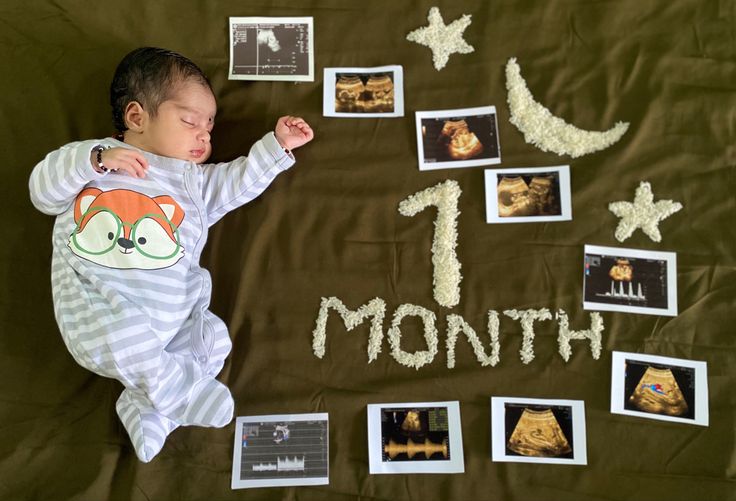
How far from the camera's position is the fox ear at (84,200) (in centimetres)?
109

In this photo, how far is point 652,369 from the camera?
3.65 feet

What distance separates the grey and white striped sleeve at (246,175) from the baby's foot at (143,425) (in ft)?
1.43

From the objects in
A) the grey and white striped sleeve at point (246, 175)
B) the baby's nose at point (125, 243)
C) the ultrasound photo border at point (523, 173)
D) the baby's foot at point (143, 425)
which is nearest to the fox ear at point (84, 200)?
the baby's nose at point (125, 243)

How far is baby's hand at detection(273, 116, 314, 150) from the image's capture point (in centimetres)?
118

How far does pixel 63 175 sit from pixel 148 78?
0.88ft

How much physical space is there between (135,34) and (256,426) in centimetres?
97

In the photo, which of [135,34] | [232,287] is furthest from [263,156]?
[135,34]

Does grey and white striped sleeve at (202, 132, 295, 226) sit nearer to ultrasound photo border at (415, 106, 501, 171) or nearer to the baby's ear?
the baby's ear

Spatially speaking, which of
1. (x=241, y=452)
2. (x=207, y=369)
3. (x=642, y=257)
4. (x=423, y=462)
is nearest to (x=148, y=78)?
(x=207, y=369)

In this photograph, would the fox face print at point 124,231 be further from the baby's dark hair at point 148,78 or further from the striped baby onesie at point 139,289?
the baby's dark hair at point 148,78

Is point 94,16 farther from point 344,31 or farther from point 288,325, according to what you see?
point 288,325

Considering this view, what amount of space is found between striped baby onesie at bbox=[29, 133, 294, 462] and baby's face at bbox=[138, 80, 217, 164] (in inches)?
1.1

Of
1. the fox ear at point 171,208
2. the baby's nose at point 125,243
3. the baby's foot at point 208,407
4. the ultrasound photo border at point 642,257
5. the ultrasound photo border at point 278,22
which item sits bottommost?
the baby's foot at point 208,407

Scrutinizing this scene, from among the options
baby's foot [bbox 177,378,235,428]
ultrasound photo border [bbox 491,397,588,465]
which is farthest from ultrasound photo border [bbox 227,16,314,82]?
ultrasound photo border [bbox 491,397,588,465]
